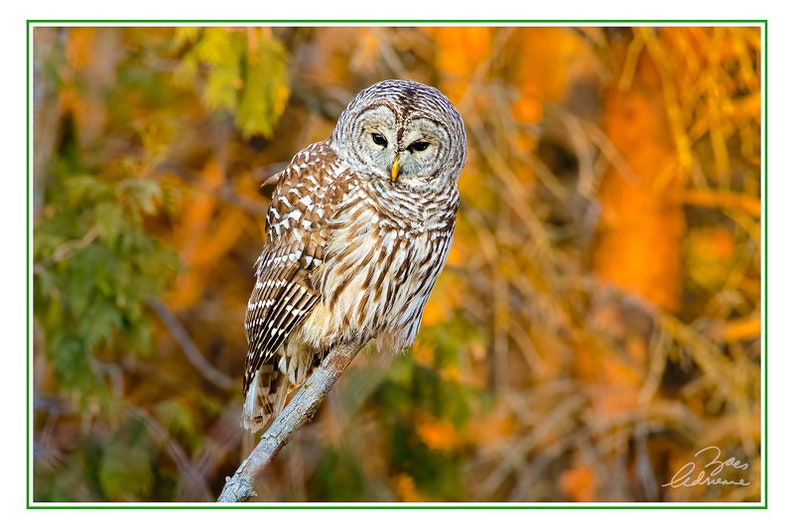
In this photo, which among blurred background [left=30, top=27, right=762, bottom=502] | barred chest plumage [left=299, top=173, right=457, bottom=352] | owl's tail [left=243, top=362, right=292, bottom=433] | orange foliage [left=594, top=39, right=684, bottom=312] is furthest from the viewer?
orange foliage [left=594, top=39, right=684, bottom=312]

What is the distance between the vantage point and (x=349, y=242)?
285 centimetres

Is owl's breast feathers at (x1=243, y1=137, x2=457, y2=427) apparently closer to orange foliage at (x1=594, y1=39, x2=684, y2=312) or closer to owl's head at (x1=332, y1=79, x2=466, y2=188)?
owl's head at (x1=332, y1=79, x2=466, y2=188)

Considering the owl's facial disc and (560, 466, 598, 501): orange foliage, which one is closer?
the owl's facial disc

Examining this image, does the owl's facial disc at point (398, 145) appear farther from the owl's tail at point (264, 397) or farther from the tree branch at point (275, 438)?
the owl's tail at point (264, 397)

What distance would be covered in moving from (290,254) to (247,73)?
147 cm

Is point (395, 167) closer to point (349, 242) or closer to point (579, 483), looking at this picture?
point (349, 242)

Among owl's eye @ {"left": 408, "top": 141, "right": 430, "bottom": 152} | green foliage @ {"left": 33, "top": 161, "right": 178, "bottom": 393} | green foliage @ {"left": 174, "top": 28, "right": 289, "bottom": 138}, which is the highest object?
green foliage @ {"left": 174, "top": 28, "right": 289, "bottom": 138}

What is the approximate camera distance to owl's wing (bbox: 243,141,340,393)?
9.35 ft

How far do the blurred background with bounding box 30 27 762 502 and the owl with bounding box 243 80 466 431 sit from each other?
3.81ft

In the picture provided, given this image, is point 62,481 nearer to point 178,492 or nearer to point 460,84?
point 178,492

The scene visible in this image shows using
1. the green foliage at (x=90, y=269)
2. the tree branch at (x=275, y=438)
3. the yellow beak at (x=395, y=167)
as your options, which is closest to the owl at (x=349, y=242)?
the yellow beak at (x=395, y=167)
